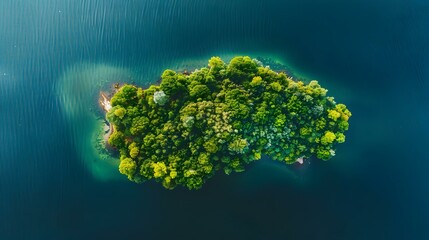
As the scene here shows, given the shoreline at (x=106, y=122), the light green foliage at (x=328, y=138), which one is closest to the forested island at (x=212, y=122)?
the light green foliage at (x=328, y=138)

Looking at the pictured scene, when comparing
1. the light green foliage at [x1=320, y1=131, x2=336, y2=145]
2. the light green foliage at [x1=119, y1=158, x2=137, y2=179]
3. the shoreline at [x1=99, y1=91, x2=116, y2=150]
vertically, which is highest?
the light green foliage at [x1=320, y1=131, x2=336, y2=145]

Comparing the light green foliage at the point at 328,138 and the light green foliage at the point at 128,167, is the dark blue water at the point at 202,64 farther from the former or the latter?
the light green foliage at the point at 328,138

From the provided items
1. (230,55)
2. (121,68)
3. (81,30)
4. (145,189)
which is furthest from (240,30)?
(145,189)

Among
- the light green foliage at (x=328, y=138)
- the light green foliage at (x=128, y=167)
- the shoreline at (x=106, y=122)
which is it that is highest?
the light green foliage at (x=328, y=138)

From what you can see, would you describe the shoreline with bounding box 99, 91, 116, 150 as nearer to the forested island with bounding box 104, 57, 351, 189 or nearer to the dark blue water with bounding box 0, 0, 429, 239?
the dark blue water with bounding box 0, 0, 429, 239

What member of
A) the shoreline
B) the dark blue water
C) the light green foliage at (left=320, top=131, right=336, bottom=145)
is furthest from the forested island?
the dark blue water

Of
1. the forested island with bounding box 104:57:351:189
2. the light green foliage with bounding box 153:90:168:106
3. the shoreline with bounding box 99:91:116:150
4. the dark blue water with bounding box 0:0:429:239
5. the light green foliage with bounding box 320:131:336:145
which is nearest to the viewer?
the light green foliage with bounding box 153:90:168:106

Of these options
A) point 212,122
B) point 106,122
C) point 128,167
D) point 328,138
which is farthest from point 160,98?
point 328,138
